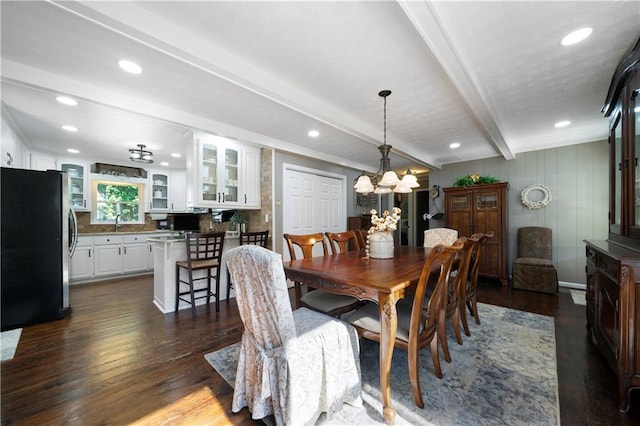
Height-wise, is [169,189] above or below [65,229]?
above

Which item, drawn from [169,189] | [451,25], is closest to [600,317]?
[451,25]

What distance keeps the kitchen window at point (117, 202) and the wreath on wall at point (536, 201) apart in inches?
307

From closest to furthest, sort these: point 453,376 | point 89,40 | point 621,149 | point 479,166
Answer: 1. point 89,40
2. point 453,376
3. point 621,149
4. point 479,166

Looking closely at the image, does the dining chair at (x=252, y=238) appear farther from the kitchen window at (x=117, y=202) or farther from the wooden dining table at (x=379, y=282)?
the kitchen window at (x=117, y=202)

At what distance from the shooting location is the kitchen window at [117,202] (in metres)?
5.33

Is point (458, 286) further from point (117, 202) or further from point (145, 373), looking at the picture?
point (117, 202)

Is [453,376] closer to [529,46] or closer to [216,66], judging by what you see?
[529,46]

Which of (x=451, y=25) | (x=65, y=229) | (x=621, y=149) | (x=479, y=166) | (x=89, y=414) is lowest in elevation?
(x=89, y=414)

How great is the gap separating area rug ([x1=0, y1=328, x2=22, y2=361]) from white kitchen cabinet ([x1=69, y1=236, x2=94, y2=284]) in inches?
85.5

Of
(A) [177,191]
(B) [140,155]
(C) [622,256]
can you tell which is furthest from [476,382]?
(A) [177,191]

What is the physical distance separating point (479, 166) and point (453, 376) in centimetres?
439

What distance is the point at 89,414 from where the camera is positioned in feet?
5.05

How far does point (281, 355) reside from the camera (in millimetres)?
1344

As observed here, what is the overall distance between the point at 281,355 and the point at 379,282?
2.24 feet
